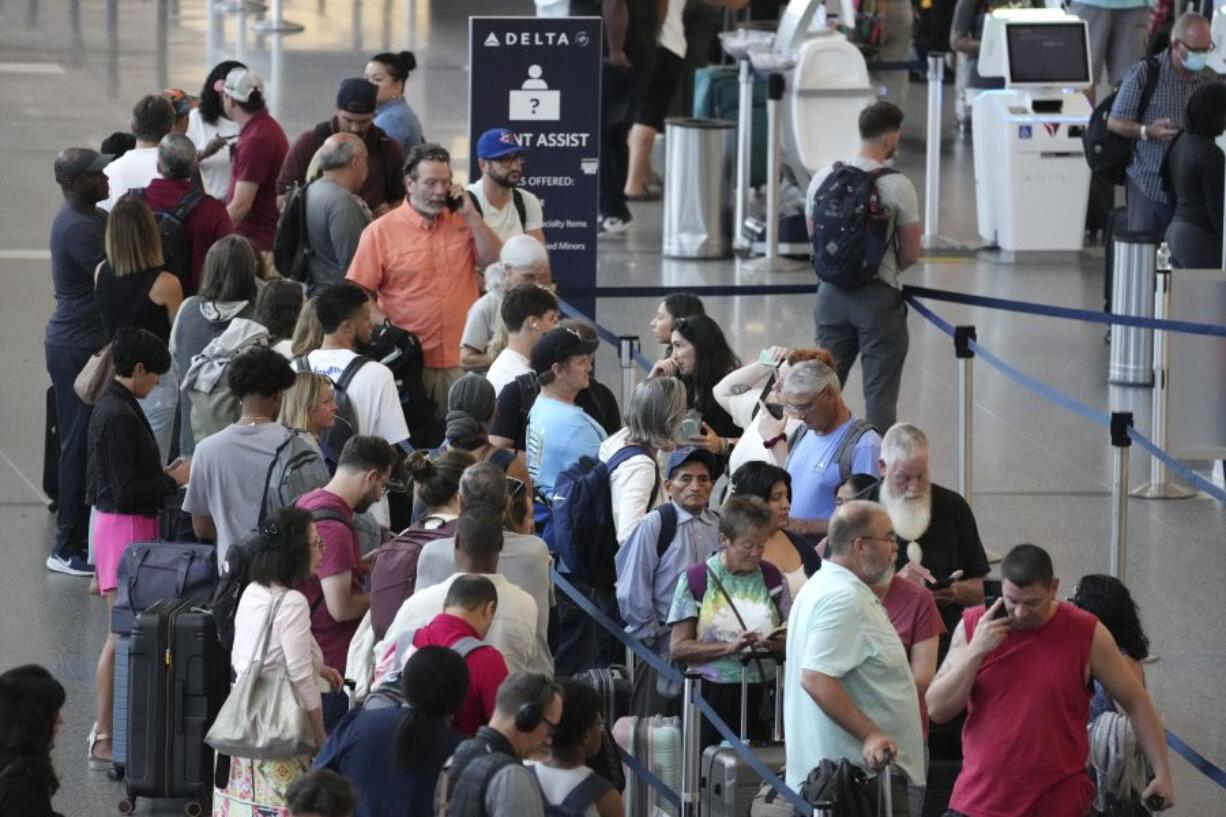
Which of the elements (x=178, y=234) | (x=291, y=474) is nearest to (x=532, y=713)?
(x=291, y=474)

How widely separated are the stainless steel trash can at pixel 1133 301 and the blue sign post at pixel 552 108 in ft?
9.78

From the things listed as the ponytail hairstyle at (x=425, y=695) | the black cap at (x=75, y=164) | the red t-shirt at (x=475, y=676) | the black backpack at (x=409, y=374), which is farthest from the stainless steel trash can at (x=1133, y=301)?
the ponytail hairstyle at (x=425, y=695)

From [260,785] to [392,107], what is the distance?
21.5ft

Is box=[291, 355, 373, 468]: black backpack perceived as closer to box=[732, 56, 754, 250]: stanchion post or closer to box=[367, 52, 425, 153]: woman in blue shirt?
box=[367, 52, 425, 153]: woman in blue shirt

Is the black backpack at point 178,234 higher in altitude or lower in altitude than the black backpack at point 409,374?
higher

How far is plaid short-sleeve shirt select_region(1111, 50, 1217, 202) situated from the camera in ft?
45.1

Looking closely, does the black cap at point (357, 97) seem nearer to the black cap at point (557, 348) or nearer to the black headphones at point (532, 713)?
the black cap at point (557, 348)

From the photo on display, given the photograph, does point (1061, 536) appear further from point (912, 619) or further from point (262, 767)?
point (262, 767)

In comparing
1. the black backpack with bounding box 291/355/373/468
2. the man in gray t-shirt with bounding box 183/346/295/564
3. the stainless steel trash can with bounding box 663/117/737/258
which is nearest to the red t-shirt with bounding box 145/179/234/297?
the black backpack with bounding box 291/355/373/468

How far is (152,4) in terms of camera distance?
2786cm

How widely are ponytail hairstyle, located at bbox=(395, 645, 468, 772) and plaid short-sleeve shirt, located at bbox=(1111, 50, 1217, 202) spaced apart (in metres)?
8.71

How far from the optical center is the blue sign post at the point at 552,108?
42.2 ft

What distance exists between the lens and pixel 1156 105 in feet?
45.3

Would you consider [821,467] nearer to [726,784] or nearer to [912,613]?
[912,613]
